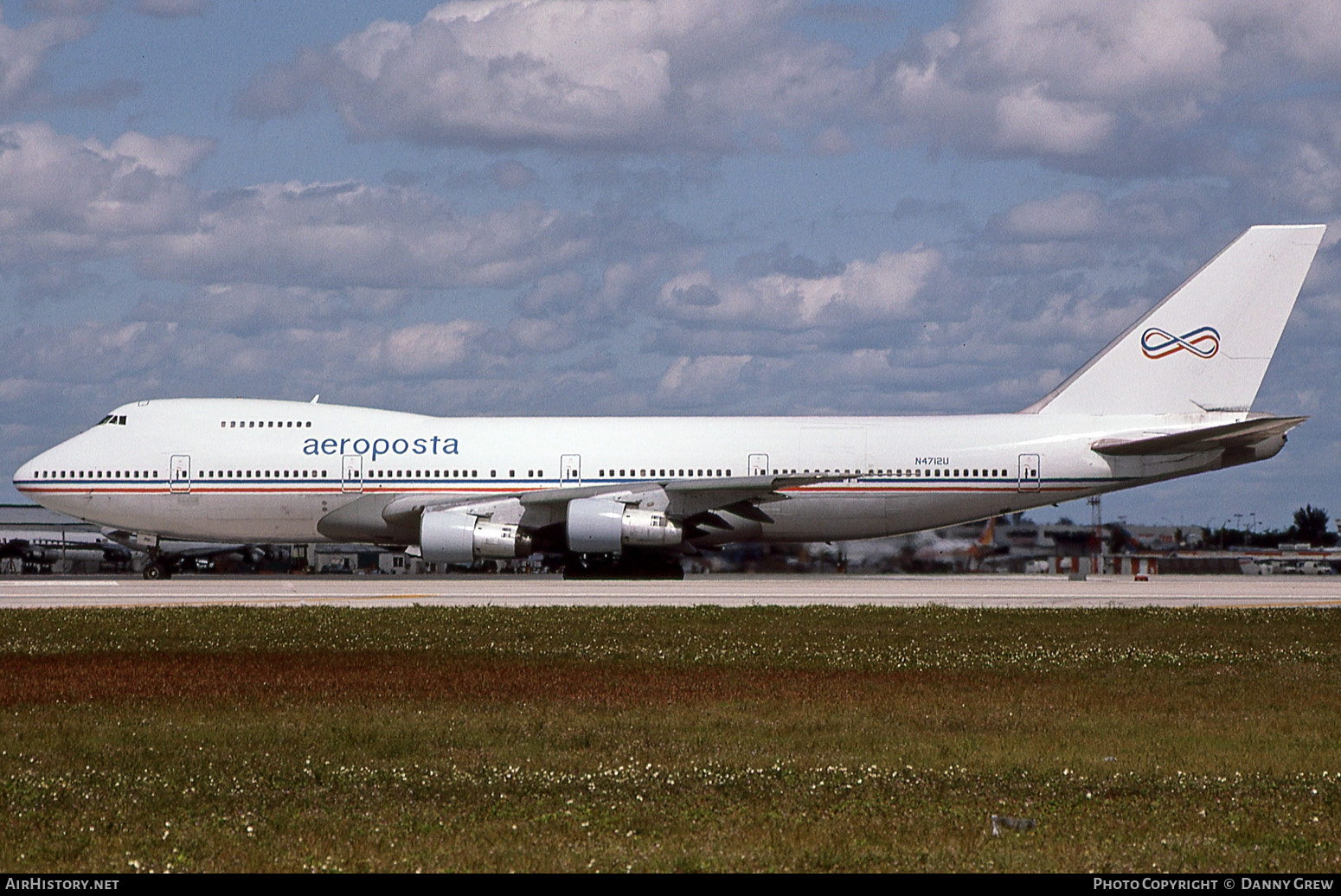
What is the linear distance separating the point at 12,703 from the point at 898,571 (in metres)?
32.2

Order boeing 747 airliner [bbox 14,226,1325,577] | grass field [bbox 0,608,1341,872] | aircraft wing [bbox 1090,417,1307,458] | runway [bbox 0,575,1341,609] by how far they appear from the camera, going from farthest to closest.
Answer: boeing 747 airliner [bbox 14,226,1325,577]
aircraft wing [bbox 1090,417,1307,458]
runway [bbox 0,575,1341,609]
grass field [bbox 0,608,1341,872]

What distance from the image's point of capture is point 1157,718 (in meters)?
13.5

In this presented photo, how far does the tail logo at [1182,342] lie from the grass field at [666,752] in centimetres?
1987

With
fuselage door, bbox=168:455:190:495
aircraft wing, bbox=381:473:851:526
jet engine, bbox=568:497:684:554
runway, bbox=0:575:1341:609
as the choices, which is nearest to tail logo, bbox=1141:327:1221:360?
runway, bbox=0:575:1341:609

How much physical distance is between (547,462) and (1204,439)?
56.6 ft

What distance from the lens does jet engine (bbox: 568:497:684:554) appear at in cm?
3769

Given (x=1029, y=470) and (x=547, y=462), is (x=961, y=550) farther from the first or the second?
(x=547, y=462)

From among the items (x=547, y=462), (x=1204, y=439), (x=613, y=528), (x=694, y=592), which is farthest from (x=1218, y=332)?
(x=547, y=462)

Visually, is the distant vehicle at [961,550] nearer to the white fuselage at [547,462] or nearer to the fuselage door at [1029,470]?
the white fuselage at [547,462]

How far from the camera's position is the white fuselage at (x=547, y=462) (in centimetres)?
3922

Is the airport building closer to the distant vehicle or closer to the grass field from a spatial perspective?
the distant vehicle

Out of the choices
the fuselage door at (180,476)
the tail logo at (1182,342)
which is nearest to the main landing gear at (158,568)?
the fuselage door at (180,476)

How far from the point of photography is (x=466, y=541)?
125 ft

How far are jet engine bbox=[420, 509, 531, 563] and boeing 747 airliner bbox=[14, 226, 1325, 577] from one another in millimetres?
50
